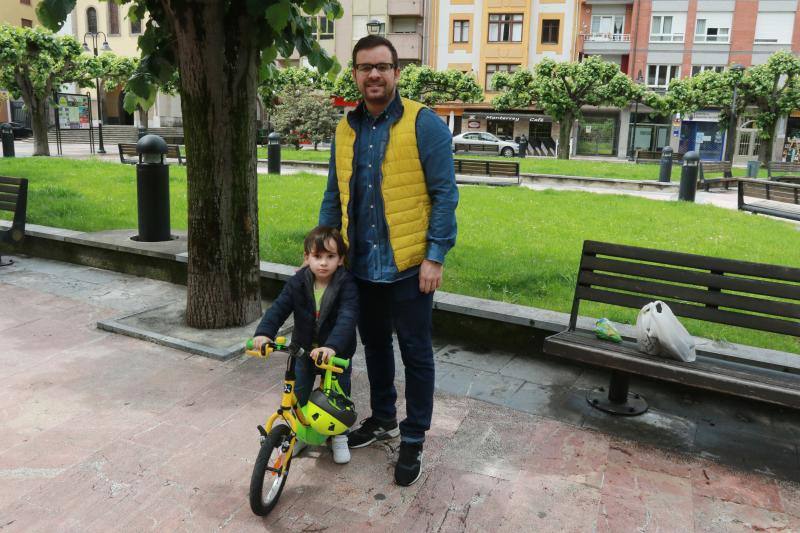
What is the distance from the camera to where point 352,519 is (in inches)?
114

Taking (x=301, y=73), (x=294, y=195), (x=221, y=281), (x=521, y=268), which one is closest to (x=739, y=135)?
(x=301, y=73)

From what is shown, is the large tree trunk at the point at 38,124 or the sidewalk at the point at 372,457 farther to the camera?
the large tree trunk at the point at 38,124

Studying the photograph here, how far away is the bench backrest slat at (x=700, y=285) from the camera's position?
3.63 meters

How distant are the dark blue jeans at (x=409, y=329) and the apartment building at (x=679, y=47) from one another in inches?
1642

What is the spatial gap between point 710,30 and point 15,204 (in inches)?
1793

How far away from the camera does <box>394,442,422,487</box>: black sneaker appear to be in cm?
317

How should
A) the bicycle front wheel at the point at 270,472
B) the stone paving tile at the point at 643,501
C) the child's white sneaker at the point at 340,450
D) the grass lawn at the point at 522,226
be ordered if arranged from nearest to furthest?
the bicycle front wheel at the point at 270,472
the stone paving tile at the point at 643,501
the child's white sneaker at the point at 340,450
the grass lawn at the point at 522,226

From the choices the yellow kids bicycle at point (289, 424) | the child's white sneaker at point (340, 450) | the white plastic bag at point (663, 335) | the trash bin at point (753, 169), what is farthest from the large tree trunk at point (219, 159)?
the trash bin at point (753, 169)

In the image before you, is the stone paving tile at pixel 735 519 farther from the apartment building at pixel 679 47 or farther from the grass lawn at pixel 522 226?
the apartment building at pixel 679 47

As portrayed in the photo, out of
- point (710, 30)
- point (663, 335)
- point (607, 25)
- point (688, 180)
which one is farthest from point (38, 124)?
point (710, 30)

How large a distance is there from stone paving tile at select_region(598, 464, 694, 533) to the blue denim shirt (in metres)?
1.36

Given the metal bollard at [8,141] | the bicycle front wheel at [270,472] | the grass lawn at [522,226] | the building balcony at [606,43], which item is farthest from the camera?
the building balcony at [606,43]

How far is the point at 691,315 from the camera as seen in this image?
394 centimetres

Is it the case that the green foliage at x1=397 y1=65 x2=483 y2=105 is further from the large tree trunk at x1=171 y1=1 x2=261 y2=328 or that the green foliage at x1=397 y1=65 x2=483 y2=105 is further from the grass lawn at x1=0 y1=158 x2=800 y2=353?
the large tree trunk at x1=171 y1=1 x2=261 y2=328
